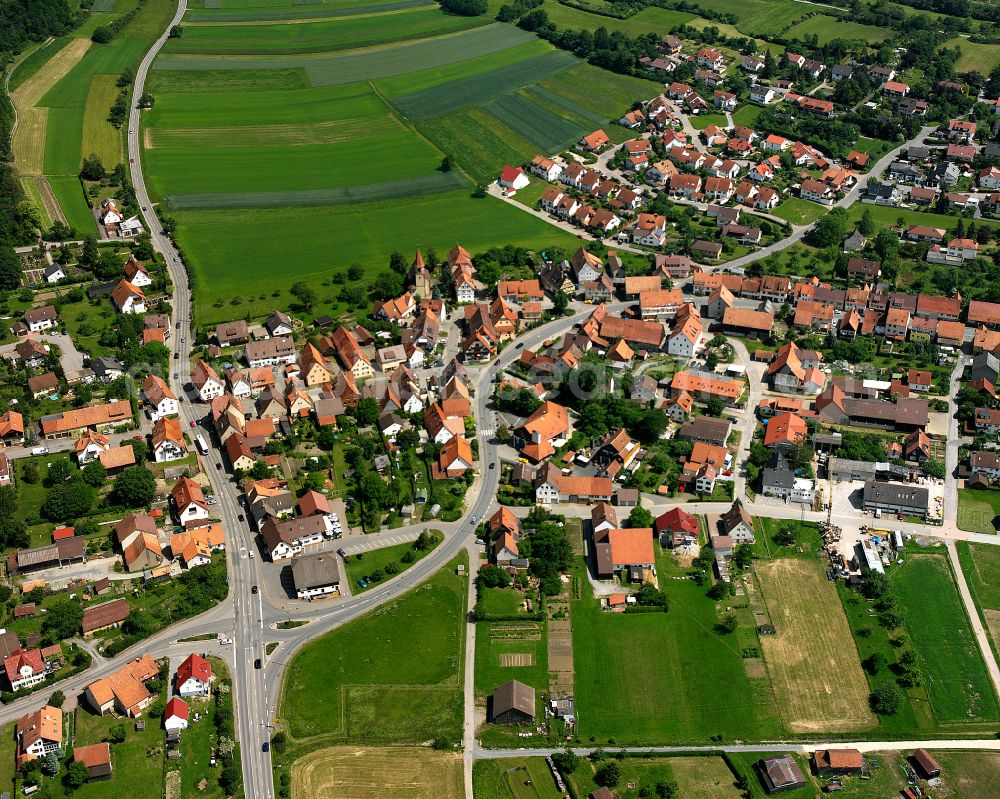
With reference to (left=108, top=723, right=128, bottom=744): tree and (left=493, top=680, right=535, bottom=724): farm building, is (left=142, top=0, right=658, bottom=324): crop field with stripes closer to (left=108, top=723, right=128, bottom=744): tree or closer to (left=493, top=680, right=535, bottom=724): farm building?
(left=108, top=723, right=128, bottom=744): tree

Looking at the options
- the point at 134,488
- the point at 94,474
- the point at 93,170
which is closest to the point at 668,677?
the point at 134,488

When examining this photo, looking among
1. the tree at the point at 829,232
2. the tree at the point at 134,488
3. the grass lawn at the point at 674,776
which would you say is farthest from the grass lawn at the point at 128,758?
the tree at the point at 829,232

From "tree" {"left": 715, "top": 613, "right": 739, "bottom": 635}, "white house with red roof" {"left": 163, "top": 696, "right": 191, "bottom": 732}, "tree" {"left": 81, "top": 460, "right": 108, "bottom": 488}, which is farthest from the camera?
"tree" {"left": 81, "top": 460, "right": 108, "bottom": 488}

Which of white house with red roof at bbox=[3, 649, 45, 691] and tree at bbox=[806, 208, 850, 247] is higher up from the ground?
tree at bbox=[806, 208, 850, 247]

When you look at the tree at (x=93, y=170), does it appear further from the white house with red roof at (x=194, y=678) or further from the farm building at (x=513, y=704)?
the farm building at (x=513, y=704)

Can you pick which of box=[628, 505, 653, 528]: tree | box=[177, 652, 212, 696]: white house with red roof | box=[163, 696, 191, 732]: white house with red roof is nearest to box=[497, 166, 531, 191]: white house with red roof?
box=[628, 505, 653, 528]: tree

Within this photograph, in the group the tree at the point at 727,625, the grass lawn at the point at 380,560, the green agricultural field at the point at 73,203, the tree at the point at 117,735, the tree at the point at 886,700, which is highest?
the green agricultural field at the point at 73,203

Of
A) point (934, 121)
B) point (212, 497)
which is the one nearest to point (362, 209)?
point (212, 497)

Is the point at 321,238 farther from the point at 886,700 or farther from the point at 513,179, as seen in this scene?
the point at 886,700
